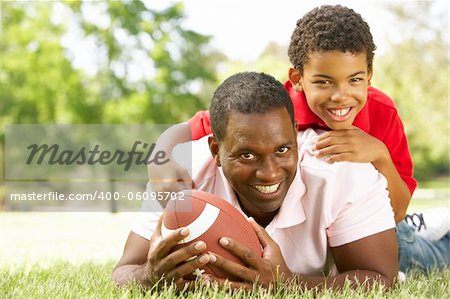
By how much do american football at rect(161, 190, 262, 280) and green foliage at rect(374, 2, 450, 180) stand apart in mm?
26163

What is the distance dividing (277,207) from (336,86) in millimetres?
857

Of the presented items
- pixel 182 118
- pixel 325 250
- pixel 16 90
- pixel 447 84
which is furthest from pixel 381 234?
pixel 447 84

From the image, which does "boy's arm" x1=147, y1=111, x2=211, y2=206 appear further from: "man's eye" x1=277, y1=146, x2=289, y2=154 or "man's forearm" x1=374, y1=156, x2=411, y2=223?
"man's forearm" x1=374, y1=156, x2=411, y2=223

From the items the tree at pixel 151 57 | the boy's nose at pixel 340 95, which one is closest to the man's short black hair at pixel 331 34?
the boy's nose at pixel 340 95

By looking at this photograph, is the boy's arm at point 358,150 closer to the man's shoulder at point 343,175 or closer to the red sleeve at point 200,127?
the man's shoulder at point 343,175

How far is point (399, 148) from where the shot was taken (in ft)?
14.6

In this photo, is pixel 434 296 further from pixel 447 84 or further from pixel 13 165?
pixel 447 84

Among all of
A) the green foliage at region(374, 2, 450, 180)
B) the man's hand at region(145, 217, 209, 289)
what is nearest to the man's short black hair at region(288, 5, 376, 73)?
the man's hand at region(145, 217, 209, 289)

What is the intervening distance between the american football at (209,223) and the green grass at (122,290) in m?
0.15

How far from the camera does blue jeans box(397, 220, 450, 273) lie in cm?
509

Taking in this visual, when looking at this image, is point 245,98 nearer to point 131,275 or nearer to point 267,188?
point 267,188

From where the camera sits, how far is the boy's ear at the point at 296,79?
14.2 ft

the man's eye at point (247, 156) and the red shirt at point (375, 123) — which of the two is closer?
the man's eye at point (247, 156)

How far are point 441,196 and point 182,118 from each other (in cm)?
1431
